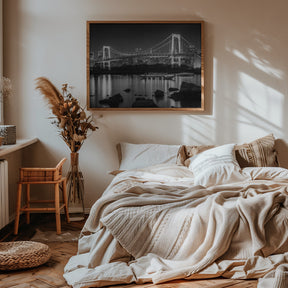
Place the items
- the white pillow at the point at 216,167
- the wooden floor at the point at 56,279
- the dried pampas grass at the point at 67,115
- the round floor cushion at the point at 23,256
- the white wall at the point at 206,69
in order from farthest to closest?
the white wall at the point at 206,69
the dried pampas grass at the point at 67,115
the white pillow at the point at 216,167
the round floor cushion at the point at 23,256
the wooden floor at the point at 56,279

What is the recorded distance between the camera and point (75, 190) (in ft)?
15.6

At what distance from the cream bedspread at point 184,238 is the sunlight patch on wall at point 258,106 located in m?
1.78

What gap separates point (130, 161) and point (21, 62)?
166 centimetres

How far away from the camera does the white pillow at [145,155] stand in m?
4.78

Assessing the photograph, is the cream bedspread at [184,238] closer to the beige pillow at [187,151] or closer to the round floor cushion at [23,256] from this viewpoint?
the round floor cushion at [23,256]

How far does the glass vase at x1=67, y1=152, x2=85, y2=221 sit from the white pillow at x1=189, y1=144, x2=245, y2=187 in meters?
1.20

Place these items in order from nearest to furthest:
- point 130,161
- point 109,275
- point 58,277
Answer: point 109,275
point 58,277
point 130,161

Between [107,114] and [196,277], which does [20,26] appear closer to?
[107,114]

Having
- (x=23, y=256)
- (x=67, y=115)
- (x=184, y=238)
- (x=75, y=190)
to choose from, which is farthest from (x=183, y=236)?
(x=67, y=115)

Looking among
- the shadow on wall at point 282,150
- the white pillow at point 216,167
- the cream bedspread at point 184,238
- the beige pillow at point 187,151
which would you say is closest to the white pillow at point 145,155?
the beige pillow at point 187,151

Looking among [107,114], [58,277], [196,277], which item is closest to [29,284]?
[58,277]

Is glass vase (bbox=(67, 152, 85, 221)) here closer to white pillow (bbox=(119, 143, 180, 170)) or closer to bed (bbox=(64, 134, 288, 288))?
white pillow (bbox=(119, 143, 180, 170))

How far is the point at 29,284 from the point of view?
2.97 metres

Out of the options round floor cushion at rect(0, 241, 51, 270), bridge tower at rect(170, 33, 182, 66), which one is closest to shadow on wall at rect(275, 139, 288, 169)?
bridge tower at rect(170, 33, 182, 66)
